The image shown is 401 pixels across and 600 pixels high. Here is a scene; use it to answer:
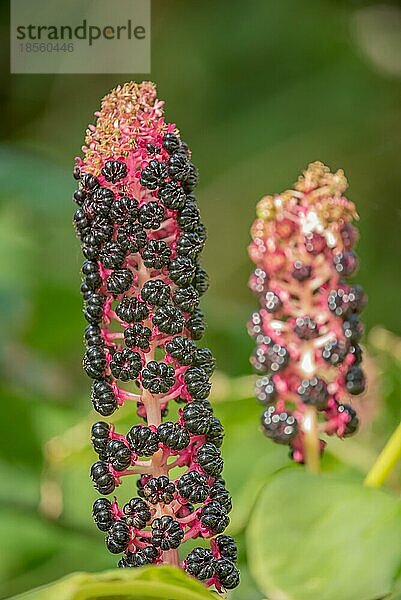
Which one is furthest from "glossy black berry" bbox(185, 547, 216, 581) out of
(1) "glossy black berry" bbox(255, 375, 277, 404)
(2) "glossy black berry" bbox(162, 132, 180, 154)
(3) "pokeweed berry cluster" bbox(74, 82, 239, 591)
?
(2) "glossy black berry" bbox(162, 132, 180, 154)

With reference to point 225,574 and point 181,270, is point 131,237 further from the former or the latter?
point 225,574

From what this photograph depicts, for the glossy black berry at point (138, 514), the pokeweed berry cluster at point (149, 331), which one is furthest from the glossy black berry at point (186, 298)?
the glossy black berry at point (138, 514)

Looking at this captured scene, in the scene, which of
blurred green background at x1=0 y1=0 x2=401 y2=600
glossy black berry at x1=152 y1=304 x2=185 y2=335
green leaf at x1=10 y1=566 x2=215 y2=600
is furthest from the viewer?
blurred green background at x1=0 y1=0 x2=401 y2=600

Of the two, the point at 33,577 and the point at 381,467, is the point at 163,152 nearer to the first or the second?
the point at 381,467

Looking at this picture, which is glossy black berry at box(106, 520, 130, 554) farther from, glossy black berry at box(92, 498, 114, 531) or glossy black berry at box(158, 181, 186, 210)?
glossy black berry at box(158, 181, 186, 210)

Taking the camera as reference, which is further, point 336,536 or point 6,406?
point 6,406

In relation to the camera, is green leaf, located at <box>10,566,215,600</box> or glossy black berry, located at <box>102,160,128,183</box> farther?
glossy black berry, located at <box>102,160,128,183</box>

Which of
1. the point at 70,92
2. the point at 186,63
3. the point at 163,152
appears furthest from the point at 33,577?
the point at 186,63
